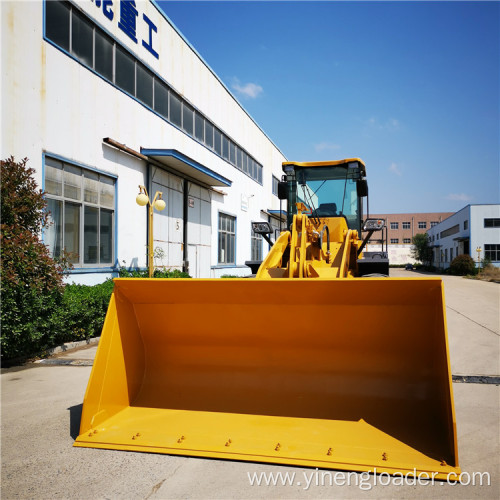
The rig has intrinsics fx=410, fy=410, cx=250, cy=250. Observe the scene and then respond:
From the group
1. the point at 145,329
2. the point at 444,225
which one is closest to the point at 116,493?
the point at 145,329

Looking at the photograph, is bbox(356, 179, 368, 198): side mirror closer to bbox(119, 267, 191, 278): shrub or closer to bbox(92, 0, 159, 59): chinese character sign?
bbox(119, 267, 191, 278): shrub

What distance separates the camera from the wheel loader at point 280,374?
9.63 feet

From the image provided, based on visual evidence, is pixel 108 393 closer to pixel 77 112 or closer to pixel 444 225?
pixel 77 112

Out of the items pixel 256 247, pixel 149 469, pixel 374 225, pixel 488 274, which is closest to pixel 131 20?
pixel 374 225

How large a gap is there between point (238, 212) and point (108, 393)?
55.3 feet

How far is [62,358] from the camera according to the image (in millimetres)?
6379

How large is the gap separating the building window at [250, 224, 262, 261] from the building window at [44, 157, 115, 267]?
12665mm

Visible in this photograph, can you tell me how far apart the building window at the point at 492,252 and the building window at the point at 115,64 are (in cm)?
3661

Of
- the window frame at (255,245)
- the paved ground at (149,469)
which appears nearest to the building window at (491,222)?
the window frame at (255,245)

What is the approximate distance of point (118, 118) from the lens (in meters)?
10.4

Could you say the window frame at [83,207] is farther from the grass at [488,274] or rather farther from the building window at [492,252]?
the building window at [492,252]

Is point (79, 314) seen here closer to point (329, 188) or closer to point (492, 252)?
point (329, 188)

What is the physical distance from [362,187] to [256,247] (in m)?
17.5

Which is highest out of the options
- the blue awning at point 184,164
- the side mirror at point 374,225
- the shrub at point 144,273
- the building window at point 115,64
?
the building window at point 115,64
